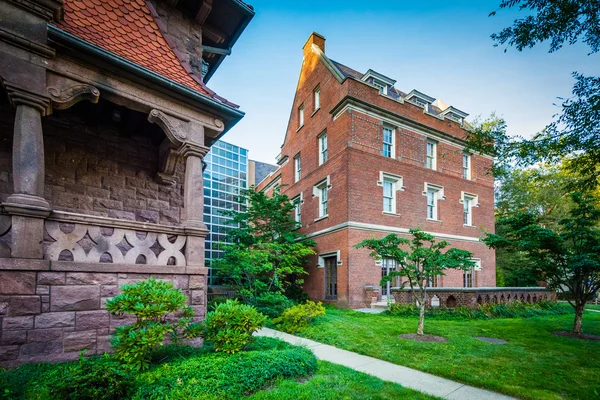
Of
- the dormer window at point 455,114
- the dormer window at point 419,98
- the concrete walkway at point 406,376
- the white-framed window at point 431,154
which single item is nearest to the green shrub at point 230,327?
the concrete walkway at point 406,376

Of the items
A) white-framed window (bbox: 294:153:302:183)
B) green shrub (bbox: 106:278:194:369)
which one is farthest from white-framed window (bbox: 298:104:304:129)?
green shrub (bbox: 106:278:194:369)

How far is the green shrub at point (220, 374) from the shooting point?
3.92 metres

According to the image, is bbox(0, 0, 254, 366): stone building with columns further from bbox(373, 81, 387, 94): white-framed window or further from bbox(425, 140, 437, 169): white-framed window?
bbox(425, 140, 437, 169): white-framed window

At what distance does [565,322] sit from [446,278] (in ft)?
22.3

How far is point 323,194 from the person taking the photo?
18438mm

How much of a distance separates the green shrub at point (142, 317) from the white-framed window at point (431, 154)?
17.4 m

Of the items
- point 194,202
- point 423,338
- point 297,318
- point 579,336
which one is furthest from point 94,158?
point 579,336

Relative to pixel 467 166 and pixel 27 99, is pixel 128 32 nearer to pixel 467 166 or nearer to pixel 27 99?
pixel 27 99

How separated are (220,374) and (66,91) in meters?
4.97

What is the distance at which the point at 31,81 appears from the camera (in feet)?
16.3

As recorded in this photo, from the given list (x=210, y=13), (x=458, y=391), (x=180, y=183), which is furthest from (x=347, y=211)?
(x=458, y=391)

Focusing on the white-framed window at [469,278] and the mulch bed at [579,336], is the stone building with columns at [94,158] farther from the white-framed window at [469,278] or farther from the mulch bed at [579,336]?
the white-framed window at [469,278]

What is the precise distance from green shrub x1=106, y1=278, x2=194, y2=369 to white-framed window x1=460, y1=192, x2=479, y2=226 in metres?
19.6

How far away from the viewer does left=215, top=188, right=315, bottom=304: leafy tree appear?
12.9 meters
